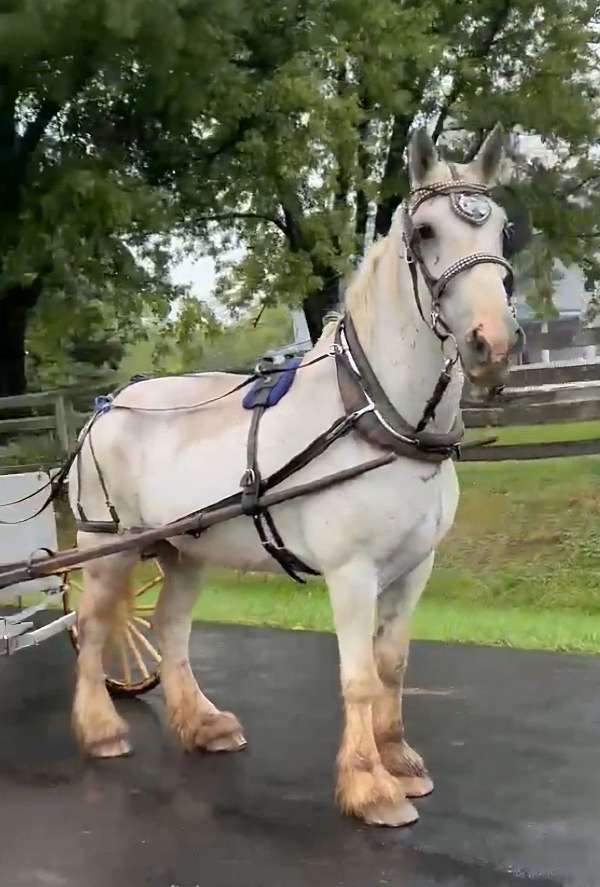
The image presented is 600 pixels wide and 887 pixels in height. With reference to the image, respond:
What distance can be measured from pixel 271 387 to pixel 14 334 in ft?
31.8

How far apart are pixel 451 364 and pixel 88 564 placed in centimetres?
206

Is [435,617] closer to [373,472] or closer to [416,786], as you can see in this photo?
[416,786]

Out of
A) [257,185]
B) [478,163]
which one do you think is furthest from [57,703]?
[257,185]

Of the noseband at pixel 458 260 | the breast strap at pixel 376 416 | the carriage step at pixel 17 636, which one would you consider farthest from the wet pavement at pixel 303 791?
the noseband at pixel 458 260

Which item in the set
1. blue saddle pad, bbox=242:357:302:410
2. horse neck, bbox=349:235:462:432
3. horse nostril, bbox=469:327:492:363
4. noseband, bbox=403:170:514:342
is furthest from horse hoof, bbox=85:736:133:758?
horse nostril, bbox=469:327:492:363

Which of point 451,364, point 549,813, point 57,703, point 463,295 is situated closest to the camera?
point 463,295

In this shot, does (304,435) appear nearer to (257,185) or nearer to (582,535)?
(582,535)

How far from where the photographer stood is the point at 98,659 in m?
4.73

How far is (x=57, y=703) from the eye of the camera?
5516mm

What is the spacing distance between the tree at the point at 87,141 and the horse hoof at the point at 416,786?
6.68 m

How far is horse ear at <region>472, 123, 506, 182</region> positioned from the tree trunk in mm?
9337

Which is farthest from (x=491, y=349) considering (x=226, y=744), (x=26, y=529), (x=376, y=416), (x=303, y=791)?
(x=26, y=529)

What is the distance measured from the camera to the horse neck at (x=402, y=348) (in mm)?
3527

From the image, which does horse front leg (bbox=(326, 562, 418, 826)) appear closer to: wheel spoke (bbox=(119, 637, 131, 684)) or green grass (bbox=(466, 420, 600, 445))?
wheel spoke (bbox=(119, 637, 131, 684))
